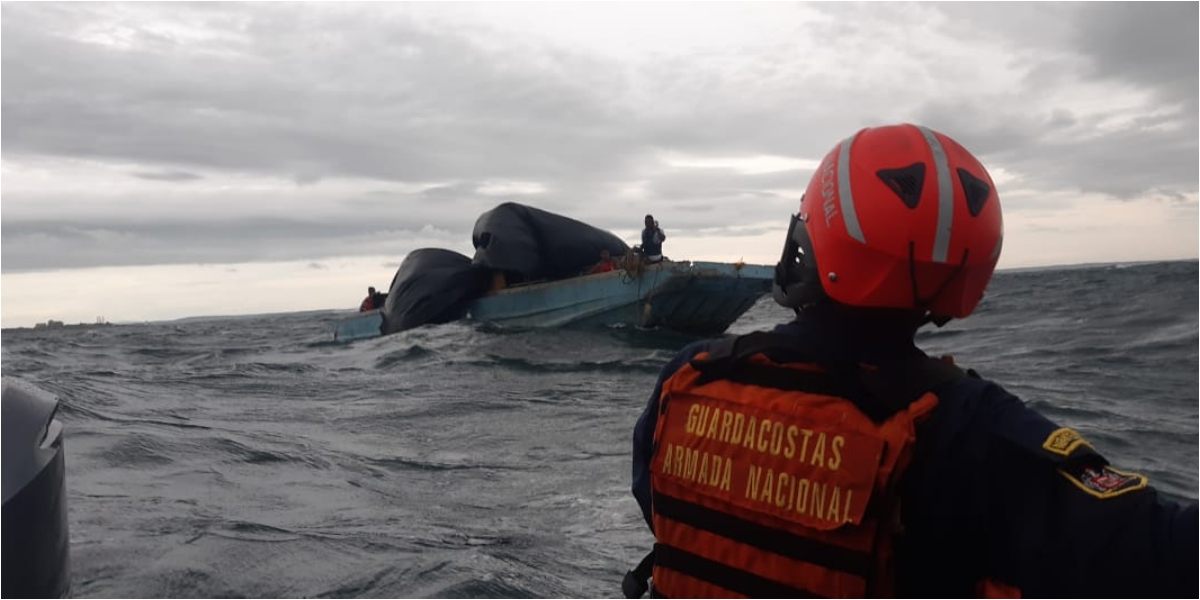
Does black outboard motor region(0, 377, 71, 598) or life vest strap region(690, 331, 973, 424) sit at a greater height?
life vest strap region(690, 331, 973, 424)

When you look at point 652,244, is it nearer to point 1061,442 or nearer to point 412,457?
point 412,457

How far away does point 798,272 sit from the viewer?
7.00ft

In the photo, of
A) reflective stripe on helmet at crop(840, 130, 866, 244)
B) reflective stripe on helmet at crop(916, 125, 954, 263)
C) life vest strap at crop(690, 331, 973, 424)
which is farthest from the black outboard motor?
reflective stripe on helmet at crop(916, 125, 954, 263)

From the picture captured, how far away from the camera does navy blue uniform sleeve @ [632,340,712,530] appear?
223 cm

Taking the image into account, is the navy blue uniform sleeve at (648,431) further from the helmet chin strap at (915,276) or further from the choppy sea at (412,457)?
the choppy sea at (412,457)

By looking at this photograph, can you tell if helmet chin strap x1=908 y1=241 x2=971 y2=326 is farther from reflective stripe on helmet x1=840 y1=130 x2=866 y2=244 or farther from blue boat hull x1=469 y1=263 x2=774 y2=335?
blue boat hull x1=469 y1=263 x2=774 y2=335

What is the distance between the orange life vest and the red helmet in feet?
0.48

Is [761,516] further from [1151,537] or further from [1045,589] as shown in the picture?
[1151,537]

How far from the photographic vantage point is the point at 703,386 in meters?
2.09

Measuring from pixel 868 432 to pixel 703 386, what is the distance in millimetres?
373

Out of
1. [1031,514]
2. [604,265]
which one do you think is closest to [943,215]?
[1031,514]

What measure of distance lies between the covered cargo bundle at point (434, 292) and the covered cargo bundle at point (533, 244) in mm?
504

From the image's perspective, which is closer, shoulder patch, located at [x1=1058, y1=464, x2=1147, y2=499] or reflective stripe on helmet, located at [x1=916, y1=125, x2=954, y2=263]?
shoulder patch, located at [x1=1058, y1=464, x2=1147, y2=499]

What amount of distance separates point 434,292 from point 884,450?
66.5 feet
